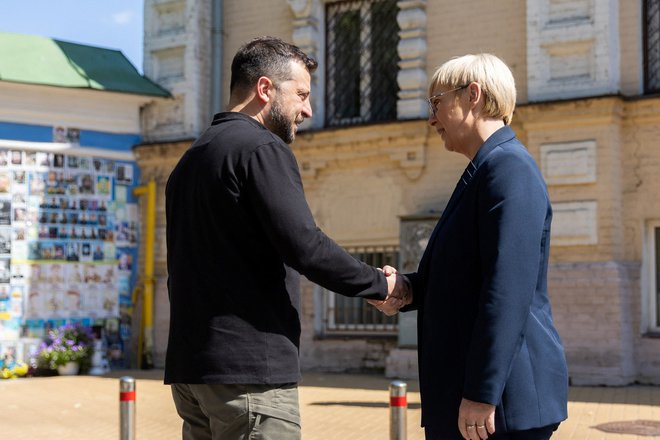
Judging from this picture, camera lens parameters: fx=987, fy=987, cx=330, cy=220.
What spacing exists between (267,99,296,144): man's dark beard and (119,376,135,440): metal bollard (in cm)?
306

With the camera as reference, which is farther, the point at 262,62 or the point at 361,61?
the point at 361,61

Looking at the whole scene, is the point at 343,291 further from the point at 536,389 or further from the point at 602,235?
the point at 602,235

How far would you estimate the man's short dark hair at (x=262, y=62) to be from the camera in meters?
3.54

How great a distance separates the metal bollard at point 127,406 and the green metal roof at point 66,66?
1027cm

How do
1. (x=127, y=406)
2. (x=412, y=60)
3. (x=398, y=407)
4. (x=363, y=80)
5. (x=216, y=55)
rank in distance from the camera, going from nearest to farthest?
(x=398, y=407), (x=127, y=406), (x=412, y=60), (x=363, y=80), (x=216, y=55)

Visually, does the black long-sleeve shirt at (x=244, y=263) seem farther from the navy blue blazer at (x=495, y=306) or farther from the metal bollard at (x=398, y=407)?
the metal bollard at (x=398, y=407)

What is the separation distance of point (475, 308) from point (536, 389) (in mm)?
316

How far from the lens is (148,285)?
16484 millimetres

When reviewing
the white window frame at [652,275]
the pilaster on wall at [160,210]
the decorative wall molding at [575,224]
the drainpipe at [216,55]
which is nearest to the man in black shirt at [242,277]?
the decorative wall molding at [575,224]

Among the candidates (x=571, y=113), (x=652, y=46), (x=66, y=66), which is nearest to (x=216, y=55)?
(x=66, y=66)

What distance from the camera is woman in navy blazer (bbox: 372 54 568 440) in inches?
119

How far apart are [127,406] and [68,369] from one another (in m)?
9.63

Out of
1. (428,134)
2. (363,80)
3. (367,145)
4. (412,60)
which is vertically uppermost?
(412,60)

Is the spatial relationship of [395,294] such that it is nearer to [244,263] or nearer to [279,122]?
[244,263]
